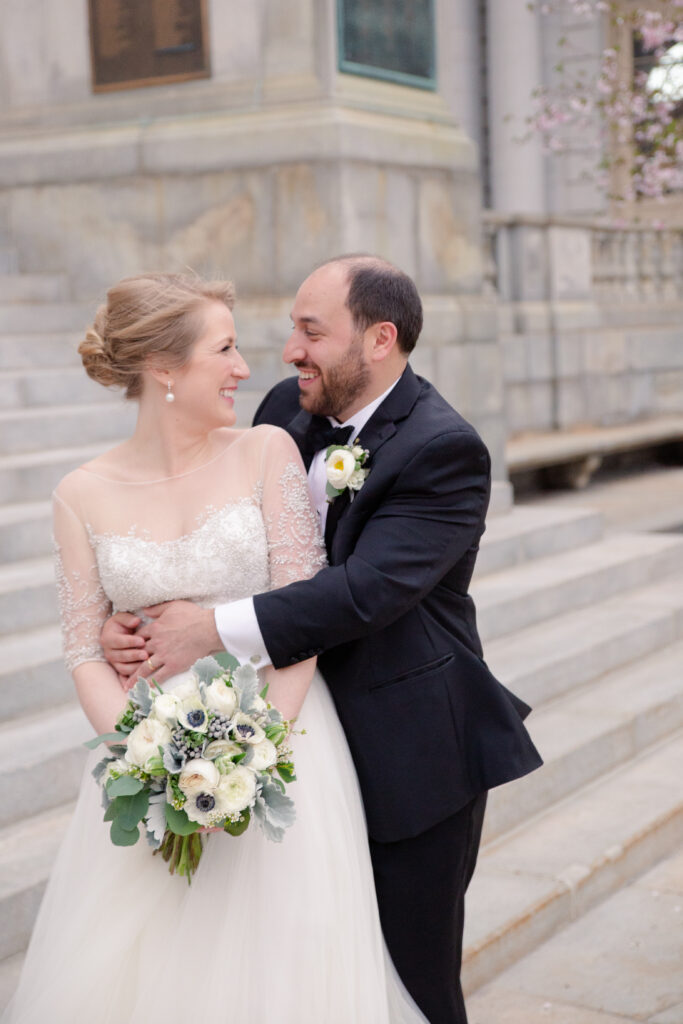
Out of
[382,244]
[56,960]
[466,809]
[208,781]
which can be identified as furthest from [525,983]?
[382,244]

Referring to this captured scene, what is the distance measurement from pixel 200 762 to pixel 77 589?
1.92 ft

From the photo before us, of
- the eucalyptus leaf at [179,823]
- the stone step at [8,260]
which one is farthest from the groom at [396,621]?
the stone step at [8,260]

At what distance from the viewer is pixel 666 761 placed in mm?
6254

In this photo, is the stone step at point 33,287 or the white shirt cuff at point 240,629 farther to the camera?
the stone step at point 33,287

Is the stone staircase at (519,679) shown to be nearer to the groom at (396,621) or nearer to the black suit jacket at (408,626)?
the groom at (396,621)

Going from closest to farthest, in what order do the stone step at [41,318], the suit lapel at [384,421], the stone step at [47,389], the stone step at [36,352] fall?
1. the suit lapel at [384,421]
2. the stone step at [47,389]
3. the stone step at [36,352]
4. the stone step at [41,318]

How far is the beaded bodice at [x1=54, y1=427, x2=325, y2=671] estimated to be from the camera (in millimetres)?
2895

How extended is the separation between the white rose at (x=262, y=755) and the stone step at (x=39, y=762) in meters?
2.02

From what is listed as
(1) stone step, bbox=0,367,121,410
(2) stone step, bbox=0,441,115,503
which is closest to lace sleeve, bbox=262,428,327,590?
(2) stone step, bbox=0,441,115,503

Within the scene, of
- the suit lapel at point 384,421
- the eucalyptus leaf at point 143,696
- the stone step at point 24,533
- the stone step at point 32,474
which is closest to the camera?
the eucalyptus leaf at point 143,696

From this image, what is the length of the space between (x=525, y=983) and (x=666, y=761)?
2.07 metres

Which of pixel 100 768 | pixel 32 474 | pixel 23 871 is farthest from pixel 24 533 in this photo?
pixel 100 768

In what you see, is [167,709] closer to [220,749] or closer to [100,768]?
[220,749]

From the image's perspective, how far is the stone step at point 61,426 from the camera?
6.70 meters
